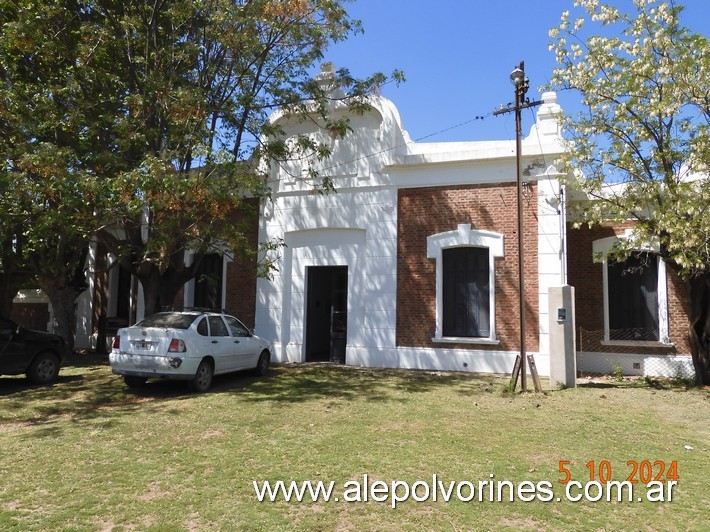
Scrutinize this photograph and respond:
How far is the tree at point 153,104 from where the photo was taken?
10.5m

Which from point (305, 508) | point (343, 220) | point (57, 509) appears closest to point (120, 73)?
point (343, 220)

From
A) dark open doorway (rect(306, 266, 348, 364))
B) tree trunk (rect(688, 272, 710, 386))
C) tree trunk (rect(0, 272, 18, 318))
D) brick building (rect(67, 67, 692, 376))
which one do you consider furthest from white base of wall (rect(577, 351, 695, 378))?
tree trunk (rect(0, 272, 18, 318))

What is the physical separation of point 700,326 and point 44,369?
14.3m

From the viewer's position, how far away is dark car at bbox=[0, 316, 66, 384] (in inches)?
410

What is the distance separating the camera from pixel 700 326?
11328 mm

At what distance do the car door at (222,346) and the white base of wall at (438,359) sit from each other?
3902mm

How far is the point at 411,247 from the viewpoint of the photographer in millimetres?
14094

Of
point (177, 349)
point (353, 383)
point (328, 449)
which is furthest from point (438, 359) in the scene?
point (328, 449)

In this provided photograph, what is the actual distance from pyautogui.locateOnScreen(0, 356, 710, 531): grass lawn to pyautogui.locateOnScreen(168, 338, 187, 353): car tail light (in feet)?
3.01

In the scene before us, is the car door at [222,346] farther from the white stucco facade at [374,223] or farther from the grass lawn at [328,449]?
the white stucco facade at [374,223]

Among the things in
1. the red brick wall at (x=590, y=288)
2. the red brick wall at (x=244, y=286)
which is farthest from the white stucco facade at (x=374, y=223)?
the red brick wall at (x=590, y=288)

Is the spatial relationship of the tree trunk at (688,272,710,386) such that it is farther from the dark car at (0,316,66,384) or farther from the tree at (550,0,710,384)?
the dark car at (0,316,66,384)

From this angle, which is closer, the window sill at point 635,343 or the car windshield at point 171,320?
the car windshield at point 171,320

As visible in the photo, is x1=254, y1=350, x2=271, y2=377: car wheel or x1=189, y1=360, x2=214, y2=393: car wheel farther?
x1=254, y1=350, x2=271, y2=377: car wheel
